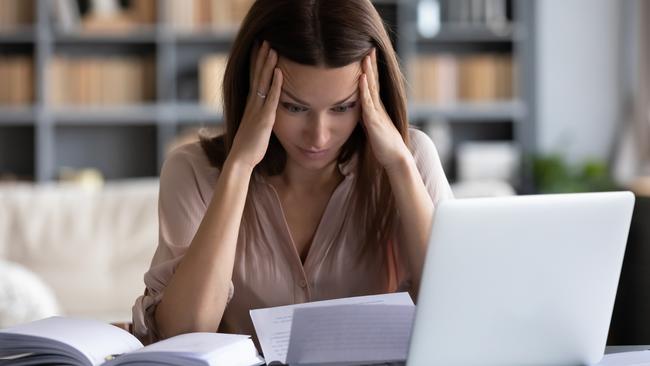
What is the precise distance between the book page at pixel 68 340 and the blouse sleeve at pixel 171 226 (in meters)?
0.28

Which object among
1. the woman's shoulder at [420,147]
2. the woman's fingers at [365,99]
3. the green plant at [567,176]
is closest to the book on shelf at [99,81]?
the green plant at [567,176]

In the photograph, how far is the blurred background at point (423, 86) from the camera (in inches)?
201

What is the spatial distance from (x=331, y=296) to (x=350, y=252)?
0.08 m

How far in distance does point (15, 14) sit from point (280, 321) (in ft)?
13.7

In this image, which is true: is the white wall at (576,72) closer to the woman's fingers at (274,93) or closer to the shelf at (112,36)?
the shelf at (112,36)

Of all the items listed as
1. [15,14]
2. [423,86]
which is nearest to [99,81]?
[15,14]

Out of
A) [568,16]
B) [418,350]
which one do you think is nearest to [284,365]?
[418,350]

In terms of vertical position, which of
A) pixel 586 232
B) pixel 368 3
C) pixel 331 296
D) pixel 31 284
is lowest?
pixel 31 284

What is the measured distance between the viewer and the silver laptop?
3.62 ft

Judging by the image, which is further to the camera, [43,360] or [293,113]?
[293,113]

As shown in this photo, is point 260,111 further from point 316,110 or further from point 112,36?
point 112,36

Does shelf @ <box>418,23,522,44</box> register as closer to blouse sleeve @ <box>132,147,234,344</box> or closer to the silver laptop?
blouse sleeve @ <box>132,147,234,344</box>

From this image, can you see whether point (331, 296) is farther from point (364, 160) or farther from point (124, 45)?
point (124, 45)

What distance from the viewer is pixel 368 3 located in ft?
5.24
